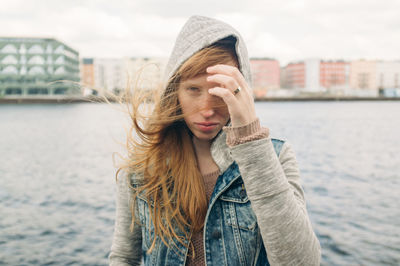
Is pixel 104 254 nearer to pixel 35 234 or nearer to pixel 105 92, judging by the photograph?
pixel 35 234

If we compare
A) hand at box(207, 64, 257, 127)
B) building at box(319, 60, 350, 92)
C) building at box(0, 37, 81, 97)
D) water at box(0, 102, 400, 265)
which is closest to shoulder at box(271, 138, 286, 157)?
hand at box(207, 64, 257, 127)

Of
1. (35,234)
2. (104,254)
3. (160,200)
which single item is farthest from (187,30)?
(35,234)

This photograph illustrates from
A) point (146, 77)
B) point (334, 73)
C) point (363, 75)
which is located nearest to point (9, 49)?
point (146, 77)

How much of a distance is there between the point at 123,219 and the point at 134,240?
115 millimetres

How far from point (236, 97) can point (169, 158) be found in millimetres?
589

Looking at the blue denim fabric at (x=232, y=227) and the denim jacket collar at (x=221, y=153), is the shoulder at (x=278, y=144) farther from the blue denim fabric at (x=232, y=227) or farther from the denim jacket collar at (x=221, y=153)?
the denim jacket collar at (x=221, y=153)

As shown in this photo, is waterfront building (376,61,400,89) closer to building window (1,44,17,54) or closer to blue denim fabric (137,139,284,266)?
building window (1,44,17,54)

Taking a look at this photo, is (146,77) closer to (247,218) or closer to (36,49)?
(247,218)

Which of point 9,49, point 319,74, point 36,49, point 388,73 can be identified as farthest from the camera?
point 388,73

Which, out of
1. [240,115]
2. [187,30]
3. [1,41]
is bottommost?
[240,115]

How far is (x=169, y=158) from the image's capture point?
170cm

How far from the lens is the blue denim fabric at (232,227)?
143 cm

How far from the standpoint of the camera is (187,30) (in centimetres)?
156

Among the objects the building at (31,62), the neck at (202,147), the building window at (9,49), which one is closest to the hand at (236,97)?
the neck at (202,147)
